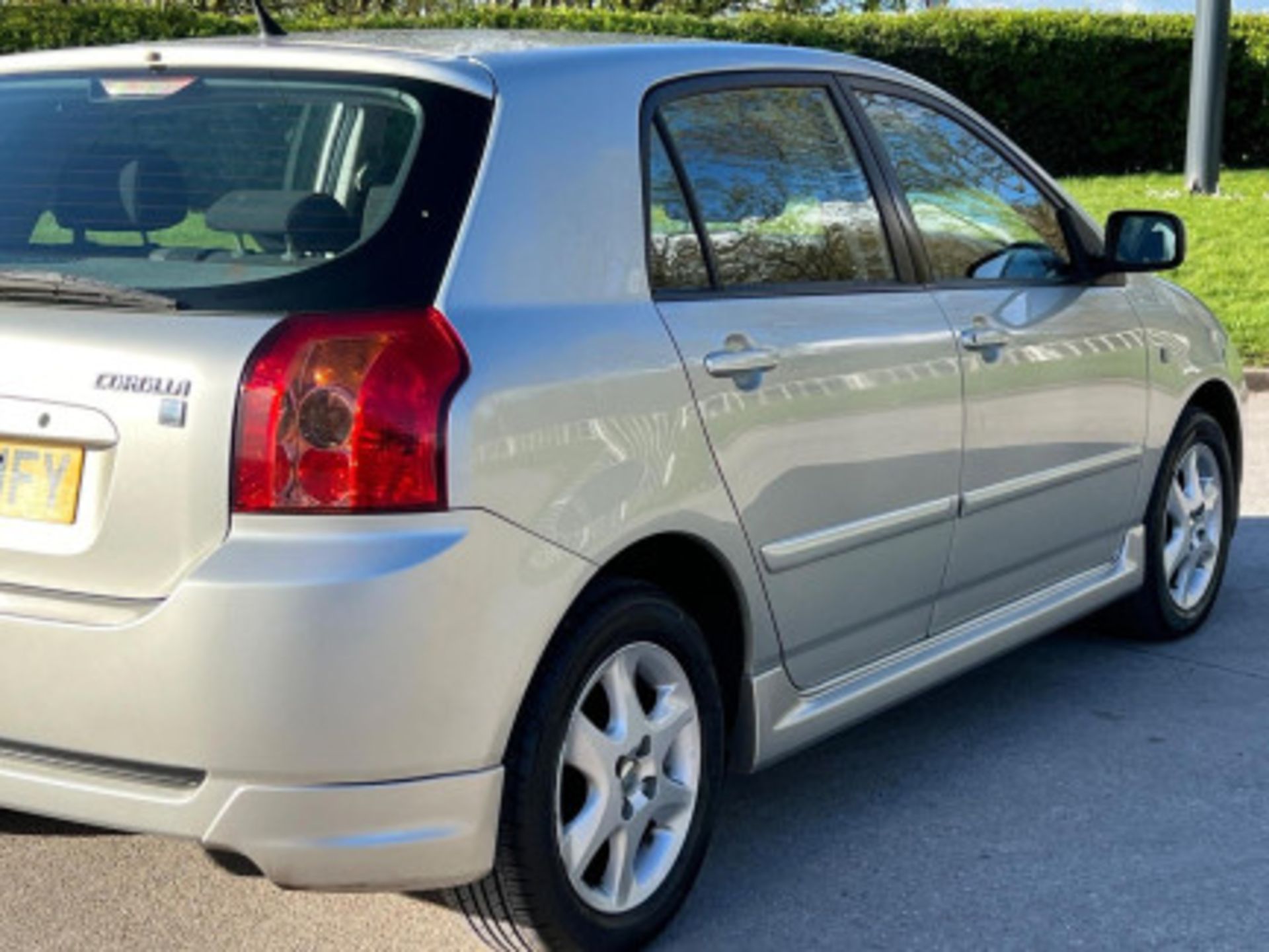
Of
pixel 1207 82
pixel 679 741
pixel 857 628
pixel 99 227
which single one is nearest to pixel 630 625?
pixel 679 741

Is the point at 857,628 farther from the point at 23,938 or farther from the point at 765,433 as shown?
the point at 23,938

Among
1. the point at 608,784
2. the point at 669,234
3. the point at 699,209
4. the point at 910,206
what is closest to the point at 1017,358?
the point at 910,206

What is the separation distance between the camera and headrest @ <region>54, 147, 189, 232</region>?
3.50 metres

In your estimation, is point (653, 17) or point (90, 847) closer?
point (90, 847)

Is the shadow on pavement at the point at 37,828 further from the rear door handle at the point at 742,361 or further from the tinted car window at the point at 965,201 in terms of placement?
the tinted car window at the point at 965,201

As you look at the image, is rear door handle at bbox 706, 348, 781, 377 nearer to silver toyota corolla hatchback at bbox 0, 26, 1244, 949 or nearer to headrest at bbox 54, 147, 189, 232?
silver toyota corolla hatchback at bbox 0, 26, 1244, 949

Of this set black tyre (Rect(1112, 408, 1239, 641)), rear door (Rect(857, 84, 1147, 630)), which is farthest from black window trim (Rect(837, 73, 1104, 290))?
black tyre (Rect(1112, 408, 1239, 641))

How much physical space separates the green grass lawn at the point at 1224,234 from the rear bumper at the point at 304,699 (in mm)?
8780

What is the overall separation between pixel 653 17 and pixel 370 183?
55.9 ft

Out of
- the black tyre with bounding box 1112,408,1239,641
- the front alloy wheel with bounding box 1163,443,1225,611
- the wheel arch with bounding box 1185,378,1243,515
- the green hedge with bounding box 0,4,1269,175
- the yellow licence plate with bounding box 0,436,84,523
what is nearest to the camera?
the yellow licence plate with bounding box 0,436,84,523

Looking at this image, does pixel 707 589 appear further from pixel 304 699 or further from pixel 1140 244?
pixel 1140 244

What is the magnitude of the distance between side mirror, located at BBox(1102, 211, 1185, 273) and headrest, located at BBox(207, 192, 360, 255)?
8.38 ft

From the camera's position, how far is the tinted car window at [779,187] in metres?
3.99

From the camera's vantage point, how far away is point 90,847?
418 centimetres
